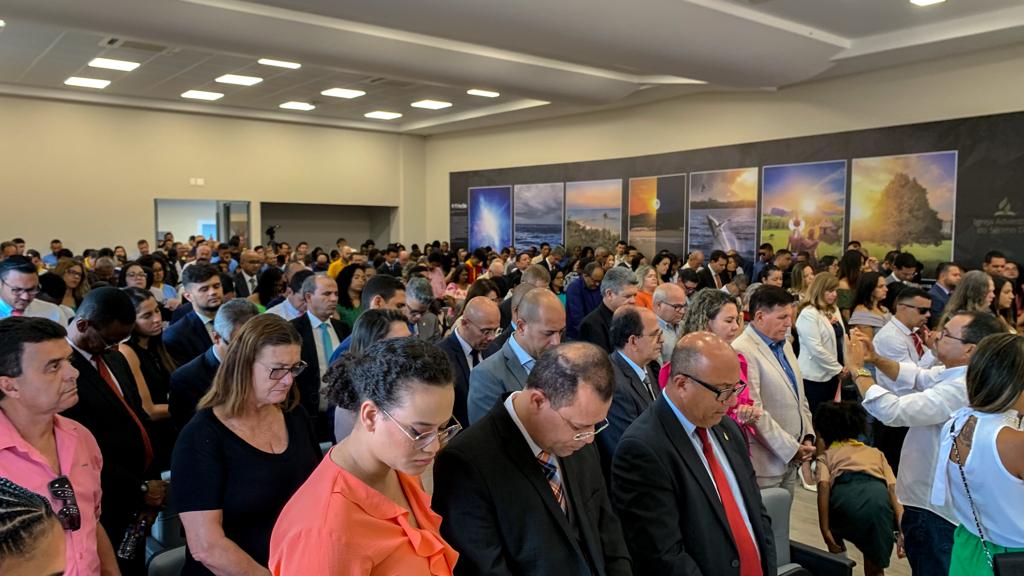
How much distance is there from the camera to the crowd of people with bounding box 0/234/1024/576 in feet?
5.83

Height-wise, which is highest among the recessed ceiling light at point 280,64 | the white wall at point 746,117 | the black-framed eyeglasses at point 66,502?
the recessed ceiling light at point 280,64

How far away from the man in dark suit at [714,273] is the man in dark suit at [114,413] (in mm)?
7315

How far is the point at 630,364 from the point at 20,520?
2.88 meters

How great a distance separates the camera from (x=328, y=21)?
9.76 meters

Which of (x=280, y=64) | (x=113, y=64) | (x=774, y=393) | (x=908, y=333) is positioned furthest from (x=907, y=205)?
(x=113, y=64)

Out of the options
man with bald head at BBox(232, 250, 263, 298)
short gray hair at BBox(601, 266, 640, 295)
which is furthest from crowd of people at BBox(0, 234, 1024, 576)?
man with bald head at BBox(232, 250, 263, 298)

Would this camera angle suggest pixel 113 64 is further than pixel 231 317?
Yes

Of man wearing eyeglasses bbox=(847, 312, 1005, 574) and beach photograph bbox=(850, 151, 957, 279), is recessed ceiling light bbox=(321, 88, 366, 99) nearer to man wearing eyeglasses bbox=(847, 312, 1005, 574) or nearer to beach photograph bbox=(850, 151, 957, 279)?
beach photograph bbox=(850, 151, 957, 279)

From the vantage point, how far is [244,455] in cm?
233

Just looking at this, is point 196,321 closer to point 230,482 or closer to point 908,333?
point 230,482

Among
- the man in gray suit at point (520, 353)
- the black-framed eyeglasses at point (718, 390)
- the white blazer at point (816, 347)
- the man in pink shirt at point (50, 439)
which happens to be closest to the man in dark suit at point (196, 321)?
the man in gray suit at point (520, 353)

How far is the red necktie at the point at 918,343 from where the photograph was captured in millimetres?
5047

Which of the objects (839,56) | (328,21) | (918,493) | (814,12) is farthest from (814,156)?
(918,493)

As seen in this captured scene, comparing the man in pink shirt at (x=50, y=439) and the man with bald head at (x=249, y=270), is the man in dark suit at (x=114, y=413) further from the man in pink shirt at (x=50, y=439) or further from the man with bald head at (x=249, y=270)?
the man with bald head at (x=249, y=270)
